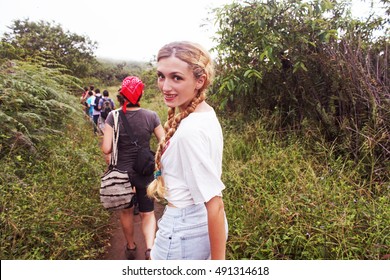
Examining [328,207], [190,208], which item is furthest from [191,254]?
[328,207]

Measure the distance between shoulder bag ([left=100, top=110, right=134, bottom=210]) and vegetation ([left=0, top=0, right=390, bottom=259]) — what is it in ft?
1.80

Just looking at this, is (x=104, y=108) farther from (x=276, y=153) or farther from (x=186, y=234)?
(x=186, y=234)

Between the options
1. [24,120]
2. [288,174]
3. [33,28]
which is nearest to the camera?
[288,174]

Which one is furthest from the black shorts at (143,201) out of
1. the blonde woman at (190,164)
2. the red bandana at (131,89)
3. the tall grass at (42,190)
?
the blonde woman at (190,164)

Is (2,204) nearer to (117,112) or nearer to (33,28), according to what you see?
(117,112)

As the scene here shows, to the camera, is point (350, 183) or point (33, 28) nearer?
point (350, 183)

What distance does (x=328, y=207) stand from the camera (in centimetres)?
237

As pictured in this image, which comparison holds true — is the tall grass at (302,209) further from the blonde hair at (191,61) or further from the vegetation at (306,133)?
the blonde hair at (191,61)

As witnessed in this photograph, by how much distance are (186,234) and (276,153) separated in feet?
8.18

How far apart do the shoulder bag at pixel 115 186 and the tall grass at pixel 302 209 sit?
3.23 feet

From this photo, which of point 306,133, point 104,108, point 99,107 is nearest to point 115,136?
point 306,133

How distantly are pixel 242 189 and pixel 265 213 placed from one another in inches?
16.9

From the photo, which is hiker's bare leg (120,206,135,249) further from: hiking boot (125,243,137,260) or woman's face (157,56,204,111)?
woman's face (157,56,204,111)
